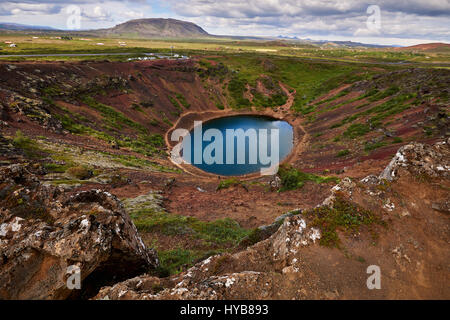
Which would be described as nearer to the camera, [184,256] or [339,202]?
[339,202]

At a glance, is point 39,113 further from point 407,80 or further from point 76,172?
point 407,80

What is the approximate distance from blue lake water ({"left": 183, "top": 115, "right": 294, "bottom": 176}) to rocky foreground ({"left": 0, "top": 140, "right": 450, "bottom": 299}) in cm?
3287

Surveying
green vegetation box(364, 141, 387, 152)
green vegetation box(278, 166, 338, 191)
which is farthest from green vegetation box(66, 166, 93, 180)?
green vegetation box(364, 141, 387, 152)

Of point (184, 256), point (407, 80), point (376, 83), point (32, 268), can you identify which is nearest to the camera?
point (32, 268)

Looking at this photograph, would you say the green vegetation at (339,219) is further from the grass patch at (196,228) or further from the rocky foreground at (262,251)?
the grass patch at (196,228)

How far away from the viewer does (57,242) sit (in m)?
7.76

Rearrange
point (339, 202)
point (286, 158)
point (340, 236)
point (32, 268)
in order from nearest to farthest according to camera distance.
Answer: point (32, 268), point (340, 236), point (339, 202), point (286, 158)

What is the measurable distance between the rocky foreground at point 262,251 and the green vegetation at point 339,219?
0.17 ft

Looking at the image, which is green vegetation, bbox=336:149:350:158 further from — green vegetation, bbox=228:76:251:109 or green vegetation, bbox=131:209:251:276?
green vegetation, bbox=228:76:251:109

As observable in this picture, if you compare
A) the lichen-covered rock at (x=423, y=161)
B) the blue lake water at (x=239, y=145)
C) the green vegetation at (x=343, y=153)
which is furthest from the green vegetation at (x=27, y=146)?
the green vegetation at (x=343, y=153)

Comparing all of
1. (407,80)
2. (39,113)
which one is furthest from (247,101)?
(39,113)

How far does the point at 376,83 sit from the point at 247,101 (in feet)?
132

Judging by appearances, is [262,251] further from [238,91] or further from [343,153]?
[238,91]

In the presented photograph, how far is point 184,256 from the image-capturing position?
526 inches
